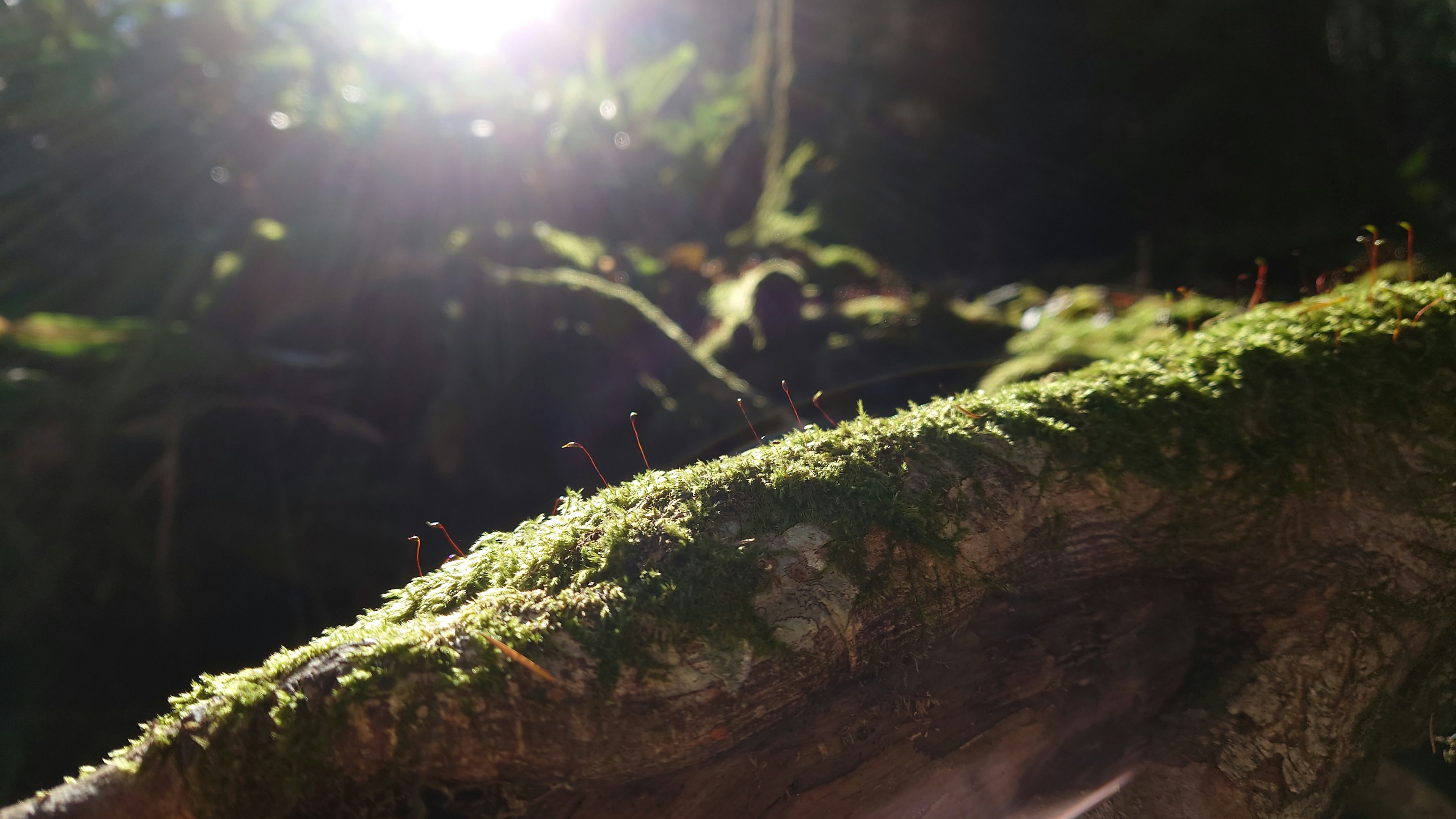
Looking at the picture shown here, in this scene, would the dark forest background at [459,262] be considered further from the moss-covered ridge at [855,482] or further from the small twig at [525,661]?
the small twig at [525,661]

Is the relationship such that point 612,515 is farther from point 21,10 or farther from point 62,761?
point 21,10

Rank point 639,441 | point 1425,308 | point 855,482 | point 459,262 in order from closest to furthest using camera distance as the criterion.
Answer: point 855,482, point 1425,308, point 639,441, point 459,262

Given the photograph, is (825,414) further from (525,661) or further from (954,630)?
(525,661)

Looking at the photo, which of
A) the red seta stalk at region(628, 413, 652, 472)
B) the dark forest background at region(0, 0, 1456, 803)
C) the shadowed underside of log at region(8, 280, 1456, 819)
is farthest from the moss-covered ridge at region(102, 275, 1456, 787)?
the dark forest background at region(0, 0, 1456, 803)

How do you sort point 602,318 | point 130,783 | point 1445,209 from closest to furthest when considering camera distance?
point 130,783 → point 1445,209 → point 602,318

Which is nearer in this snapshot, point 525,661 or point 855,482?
point 525,661

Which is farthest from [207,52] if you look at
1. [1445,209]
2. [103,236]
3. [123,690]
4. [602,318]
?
[1445,209]

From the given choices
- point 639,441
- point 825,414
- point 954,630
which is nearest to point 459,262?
point 639,441
